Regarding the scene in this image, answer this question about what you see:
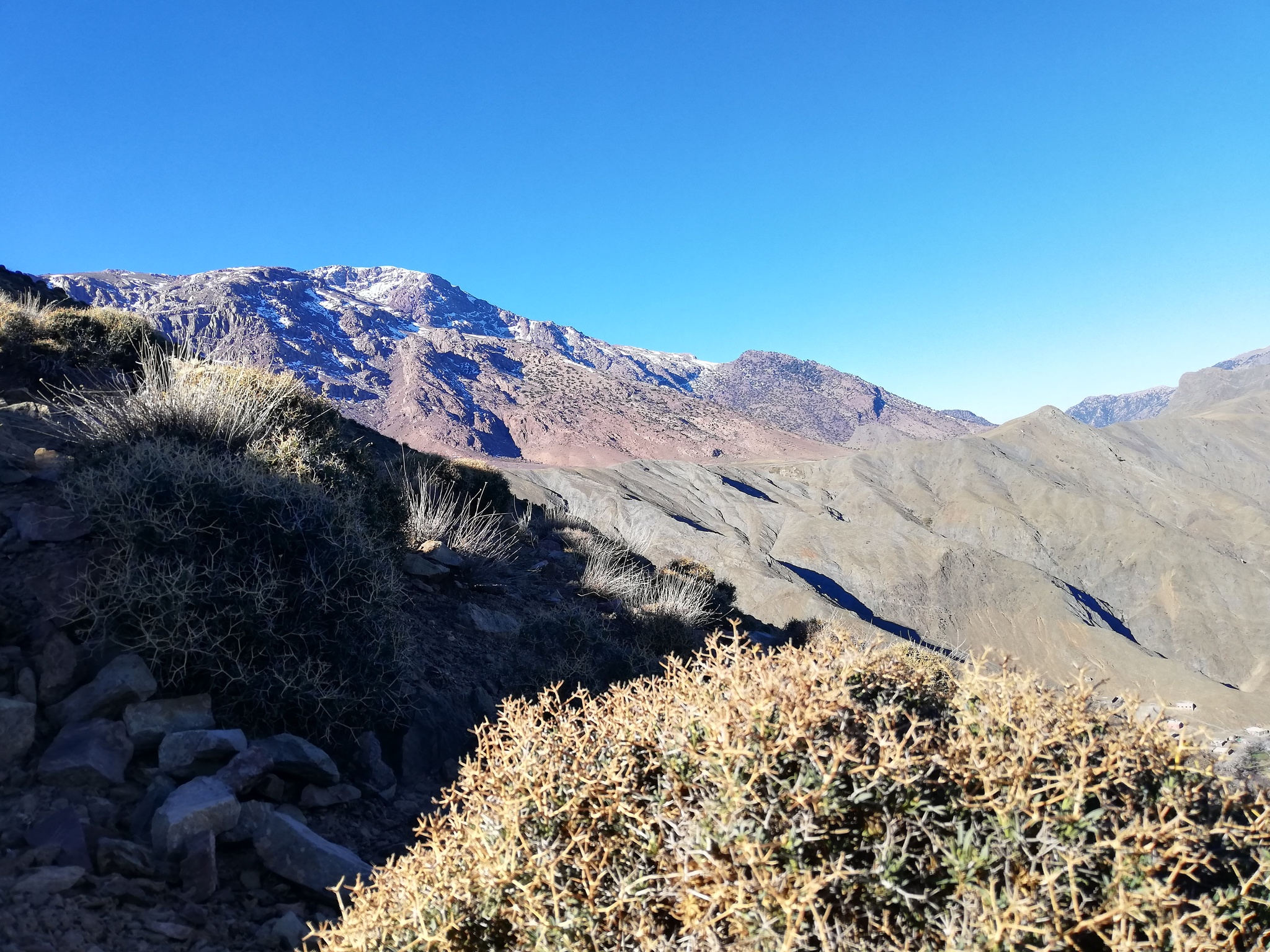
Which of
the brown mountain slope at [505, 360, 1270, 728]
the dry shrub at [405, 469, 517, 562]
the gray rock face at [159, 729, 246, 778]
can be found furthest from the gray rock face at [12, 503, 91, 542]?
the brown mountain slope at [505, 360, 1270, 728]

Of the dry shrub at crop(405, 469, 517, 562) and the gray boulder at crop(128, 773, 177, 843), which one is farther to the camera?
the dry shrub at crop(405, 469, 517, 562)

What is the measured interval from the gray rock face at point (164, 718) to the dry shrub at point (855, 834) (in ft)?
7.63

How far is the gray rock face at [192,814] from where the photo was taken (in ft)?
10.1

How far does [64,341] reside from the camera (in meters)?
7.67

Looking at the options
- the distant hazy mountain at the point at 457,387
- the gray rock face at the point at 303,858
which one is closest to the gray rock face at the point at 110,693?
the gray rock face at the point at 303,858

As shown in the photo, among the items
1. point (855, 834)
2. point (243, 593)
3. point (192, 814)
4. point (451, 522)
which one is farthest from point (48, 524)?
point (855, 834)

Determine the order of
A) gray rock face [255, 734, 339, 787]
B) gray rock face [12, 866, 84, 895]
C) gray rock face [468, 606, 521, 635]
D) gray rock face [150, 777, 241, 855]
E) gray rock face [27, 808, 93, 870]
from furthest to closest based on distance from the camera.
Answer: gray rock face [468, 606, 521, 635] → gray rock face [255, 734, 339, 787] → gray rock face [150, 777, 241, 855] → gray rock face [27, 808, 93, 870] → gray rock face [12, 866, 84, 895]

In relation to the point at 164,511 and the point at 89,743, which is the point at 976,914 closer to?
the point at 89,743

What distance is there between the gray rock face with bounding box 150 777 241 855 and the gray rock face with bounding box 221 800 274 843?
0.03 metres

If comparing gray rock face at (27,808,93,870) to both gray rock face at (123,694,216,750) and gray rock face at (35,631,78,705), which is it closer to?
gray rock face at (123,694,216,750)

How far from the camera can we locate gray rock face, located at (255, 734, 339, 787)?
380 cm

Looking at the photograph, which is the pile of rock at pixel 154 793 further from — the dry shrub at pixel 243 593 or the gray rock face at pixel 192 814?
the dry shrub at pixel 243 593

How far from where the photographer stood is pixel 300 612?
4.49 m

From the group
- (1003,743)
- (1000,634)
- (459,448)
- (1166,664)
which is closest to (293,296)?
(459,448)
